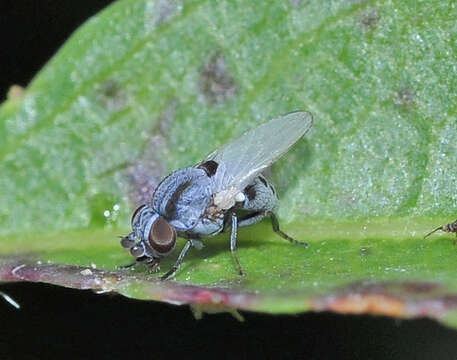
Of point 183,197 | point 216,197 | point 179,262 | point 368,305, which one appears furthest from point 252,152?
point 368,305

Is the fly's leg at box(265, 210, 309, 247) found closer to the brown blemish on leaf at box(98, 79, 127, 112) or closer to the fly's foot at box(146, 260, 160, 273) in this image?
the fly's foot at box(146, 260, 160, 273)

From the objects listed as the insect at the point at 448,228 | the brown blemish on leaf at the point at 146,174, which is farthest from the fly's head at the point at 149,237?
the insect at the point at 448,228

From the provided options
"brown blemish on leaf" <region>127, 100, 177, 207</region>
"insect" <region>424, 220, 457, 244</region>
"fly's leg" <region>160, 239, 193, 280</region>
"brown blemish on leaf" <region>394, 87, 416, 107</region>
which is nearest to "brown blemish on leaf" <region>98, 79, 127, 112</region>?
"brown blemish on leaf" <region>127, 100, 177, 207</region>

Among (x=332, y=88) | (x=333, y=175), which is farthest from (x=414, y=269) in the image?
(x=332, y=88)

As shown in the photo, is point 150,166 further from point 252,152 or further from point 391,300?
point 391,300

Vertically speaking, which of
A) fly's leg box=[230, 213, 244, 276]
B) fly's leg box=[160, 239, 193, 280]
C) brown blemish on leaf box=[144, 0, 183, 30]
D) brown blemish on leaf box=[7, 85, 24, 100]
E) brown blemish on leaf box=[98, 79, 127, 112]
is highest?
brown blemish on leaf box=[7, 85, 24, 100]

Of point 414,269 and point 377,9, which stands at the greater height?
Answer: point 377,9

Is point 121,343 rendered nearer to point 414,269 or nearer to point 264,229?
point 264,229

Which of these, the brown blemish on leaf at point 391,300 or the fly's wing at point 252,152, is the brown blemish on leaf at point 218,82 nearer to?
the fly's wing at point 252,152
